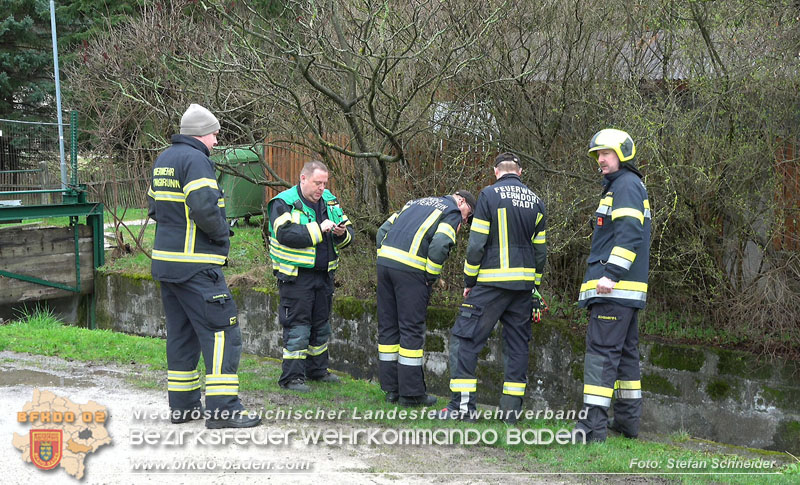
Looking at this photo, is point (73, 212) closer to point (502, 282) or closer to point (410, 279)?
point (410, 279)

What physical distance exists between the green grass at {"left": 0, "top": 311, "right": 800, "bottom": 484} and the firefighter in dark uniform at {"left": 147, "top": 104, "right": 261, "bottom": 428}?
800 millimetres

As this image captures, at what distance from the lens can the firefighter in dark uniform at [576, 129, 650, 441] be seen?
17.7 feet

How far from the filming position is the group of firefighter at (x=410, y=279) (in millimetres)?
5191

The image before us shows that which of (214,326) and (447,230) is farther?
(447,230)

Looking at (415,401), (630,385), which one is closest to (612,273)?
(630,385)

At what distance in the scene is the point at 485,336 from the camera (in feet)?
19.7

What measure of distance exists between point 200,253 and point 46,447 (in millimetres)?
1563

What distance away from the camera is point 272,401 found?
6.13 meters

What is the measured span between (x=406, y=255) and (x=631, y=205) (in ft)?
6.16

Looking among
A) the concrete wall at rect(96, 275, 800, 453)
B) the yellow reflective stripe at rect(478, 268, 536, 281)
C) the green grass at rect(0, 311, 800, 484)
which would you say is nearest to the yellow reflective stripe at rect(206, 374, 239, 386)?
the green grass at rect(0, 311, 800, 484)

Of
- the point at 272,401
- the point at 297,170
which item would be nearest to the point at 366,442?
the point at 272,401

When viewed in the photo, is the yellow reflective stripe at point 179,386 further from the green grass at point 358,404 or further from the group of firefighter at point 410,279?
the green grass at point 358,404

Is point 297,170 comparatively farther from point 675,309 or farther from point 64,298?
point 675,309

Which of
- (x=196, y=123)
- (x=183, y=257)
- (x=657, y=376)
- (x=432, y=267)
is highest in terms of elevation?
(x=196, y=123)
